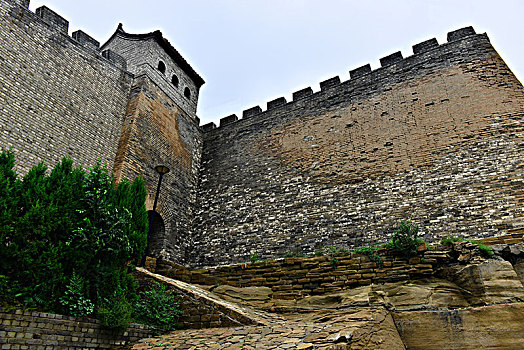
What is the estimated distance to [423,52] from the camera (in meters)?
11.3

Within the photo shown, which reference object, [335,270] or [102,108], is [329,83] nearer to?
[102,108]

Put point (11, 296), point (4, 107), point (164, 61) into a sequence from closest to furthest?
point (11, 296) → point (4, 107) → point (164, 61)

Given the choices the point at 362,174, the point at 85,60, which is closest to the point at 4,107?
the point at 85,60

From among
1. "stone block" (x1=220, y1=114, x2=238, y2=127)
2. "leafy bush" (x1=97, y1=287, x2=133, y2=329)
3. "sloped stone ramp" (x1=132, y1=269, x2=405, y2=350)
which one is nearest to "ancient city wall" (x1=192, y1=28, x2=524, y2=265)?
"stone block" (x1=220, y1=114, x2=238, y2=127)

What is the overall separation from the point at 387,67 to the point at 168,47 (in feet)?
27.4

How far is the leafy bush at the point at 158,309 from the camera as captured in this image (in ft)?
18.9

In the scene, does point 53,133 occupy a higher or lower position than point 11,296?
higher

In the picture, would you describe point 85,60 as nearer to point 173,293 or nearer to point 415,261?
point 173,293

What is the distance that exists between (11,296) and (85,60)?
28.6 ft

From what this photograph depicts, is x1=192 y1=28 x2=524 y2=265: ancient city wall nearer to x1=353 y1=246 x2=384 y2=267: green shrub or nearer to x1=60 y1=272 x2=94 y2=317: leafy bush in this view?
x1=353 y1=246 x2=384 y2=267: green shrub

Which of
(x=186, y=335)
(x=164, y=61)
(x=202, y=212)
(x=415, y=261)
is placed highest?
(x=164, y=61)

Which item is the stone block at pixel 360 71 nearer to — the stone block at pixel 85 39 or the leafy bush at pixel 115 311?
→ the stone block at pixel 85 39

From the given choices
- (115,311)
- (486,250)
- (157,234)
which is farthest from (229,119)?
(486,250)

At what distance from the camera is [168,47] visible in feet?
45.9
